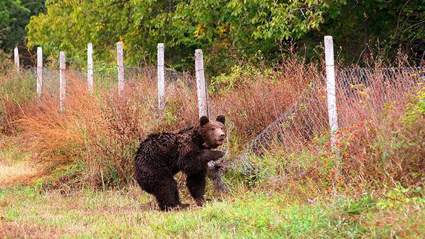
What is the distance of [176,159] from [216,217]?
159 centimetres

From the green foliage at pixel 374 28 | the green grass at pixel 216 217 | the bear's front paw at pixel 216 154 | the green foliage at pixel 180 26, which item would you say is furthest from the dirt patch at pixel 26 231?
the green foliage at pixel 374 28

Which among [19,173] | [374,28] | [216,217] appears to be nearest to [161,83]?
[19,173]

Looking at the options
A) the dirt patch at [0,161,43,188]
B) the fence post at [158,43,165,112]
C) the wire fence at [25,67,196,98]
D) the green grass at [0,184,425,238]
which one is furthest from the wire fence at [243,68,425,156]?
the dirt patch at [0,161,43,188]

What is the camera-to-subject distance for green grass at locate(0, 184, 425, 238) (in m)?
5.91

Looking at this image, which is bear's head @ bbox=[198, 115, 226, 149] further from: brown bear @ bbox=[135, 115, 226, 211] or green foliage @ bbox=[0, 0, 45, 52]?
green foliage @ bbox=[0, 0, 45, 52]

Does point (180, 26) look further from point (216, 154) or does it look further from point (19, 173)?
point (216, 154)

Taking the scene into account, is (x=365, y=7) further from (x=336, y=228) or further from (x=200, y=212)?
(x=336, y=228)

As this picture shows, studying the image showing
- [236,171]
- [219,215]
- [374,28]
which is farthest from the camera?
[374,28]

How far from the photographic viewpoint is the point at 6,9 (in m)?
43.2

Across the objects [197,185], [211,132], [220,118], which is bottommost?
[197,185]

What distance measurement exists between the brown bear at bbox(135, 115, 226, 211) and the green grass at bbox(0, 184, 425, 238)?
1.13 feet

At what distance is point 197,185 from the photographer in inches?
364

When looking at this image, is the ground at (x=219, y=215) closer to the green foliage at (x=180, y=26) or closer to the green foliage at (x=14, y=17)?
the green foliage at (x=180, y=26)

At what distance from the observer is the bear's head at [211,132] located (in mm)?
8969
